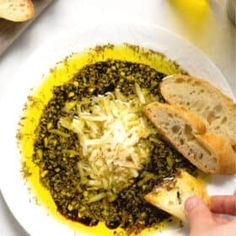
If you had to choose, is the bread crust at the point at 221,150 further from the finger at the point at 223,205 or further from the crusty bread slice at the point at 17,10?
the crusty bread slice at the point at 17,10

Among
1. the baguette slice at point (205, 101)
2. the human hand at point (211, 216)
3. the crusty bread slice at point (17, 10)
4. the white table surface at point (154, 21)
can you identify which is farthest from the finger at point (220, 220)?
the crusty bread slice at point (17, 10)

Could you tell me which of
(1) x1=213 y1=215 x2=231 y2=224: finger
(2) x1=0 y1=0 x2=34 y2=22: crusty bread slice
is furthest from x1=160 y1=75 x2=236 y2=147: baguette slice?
(2) x1=0 y1=0 x2=34 y2=22: crusty bread slice

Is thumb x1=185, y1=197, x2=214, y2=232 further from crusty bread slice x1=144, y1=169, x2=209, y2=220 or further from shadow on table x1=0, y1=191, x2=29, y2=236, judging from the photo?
shadow on table x1=0, y1=191, x2=29, y2=236

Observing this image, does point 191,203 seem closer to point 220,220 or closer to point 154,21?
point 220,220

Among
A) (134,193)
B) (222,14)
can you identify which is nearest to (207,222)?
(134,193)

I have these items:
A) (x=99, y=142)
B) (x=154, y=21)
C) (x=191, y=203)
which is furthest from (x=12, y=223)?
(x=154, y=21)

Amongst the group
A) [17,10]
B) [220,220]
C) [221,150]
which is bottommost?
[220,220]
